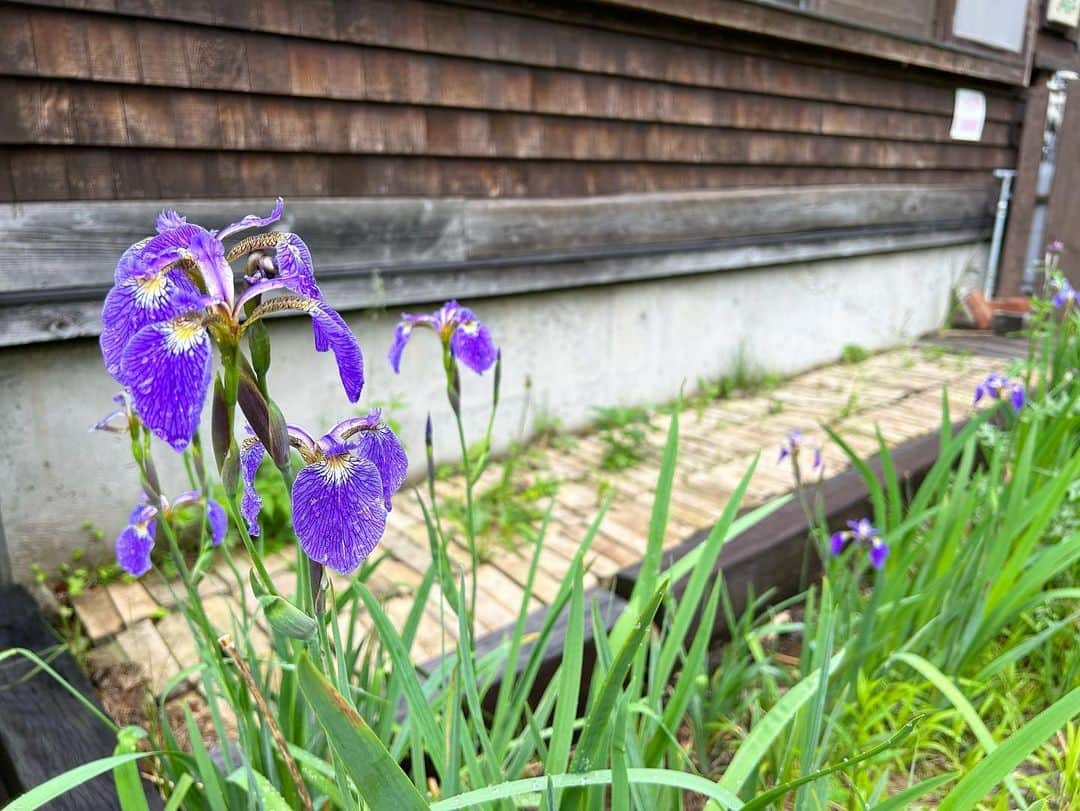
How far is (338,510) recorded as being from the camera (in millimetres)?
575

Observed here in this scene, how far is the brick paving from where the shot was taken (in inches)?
74.8

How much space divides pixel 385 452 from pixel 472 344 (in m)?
0.51

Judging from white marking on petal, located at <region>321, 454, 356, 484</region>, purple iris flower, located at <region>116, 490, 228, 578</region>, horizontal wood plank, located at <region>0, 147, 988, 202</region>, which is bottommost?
purple iris flower, located at <region>116, 490, 228, 578</region>

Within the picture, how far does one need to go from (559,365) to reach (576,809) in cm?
268

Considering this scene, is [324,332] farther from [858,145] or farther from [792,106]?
[858,145]

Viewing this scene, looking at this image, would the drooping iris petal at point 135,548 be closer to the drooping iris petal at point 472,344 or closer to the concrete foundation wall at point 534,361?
the drooping iris petal at point 472,344

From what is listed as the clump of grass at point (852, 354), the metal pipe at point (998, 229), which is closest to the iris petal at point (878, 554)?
the clump of grass at point (852, 354)

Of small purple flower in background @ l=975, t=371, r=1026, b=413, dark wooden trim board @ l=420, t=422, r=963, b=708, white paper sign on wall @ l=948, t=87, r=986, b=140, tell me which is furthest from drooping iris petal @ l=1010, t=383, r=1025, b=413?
white paper sign on wall @ l=948, t=87, r=986, b=140

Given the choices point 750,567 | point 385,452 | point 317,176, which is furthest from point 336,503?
point 317,176

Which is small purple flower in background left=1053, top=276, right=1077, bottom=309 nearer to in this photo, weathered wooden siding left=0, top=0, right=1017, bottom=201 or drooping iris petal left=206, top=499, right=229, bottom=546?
weathered wooden siding left=0, top=0, right=1017, bottom=201

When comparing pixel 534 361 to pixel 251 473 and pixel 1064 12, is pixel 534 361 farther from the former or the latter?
pixel 1064 12

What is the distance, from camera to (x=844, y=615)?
1493mm

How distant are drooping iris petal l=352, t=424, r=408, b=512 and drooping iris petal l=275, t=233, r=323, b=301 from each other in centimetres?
14

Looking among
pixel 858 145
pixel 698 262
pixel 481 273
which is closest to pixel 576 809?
pixel 481 273
